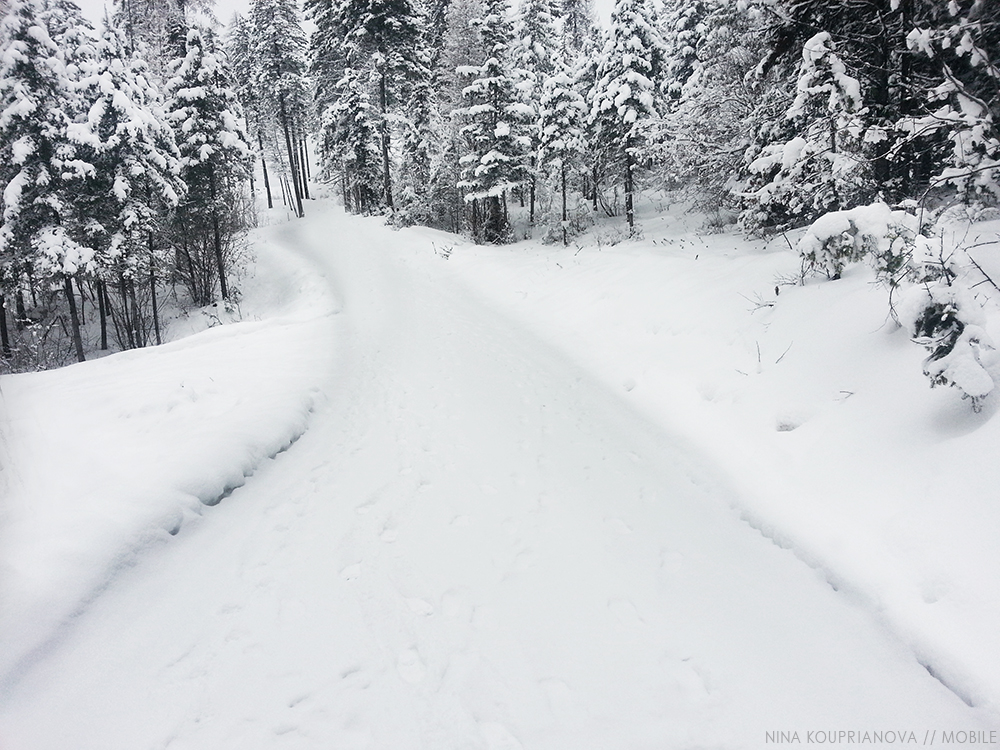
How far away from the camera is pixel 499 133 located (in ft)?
67.8

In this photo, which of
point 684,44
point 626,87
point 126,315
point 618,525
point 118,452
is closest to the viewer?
point 618,525

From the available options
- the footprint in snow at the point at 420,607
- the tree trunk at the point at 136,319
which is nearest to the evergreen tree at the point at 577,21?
the tree trunk at the point at 136,319

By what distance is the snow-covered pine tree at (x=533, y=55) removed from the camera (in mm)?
21922

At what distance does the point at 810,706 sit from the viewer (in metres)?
2.47

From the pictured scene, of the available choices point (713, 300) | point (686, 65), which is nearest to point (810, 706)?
point (713, 300)

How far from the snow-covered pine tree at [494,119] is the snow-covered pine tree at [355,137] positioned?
7223mm

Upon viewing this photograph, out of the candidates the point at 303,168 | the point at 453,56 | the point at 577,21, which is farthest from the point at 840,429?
the point at 303,168

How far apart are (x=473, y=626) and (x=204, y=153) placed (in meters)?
23.0

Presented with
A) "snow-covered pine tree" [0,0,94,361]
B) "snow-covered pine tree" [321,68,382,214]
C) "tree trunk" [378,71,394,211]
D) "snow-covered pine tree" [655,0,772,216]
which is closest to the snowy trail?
"snow-covered pine tree" [655,0,772,216]

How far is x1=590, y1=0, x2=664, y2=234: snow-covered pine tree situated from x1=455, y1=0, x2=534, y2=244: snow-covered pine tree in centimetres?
372

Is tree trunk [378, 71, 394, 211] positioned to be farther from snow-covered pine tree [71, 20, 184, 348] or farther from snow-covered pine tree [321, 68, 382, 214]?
snow-covered pine tree [71, 20, 184, 348]

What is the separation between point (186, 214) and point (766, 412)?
23695 millimetres

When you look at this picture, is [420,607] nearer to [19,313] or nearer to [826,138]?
[826,138]

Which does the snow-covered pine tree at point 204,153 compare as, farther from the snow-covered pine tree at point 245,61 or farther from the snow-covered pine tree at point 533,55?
the snow-covered pine tree at point 245,61
